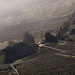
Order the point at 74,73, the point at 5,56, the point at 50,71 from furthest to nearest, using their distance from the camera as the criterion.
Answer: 1. the point at 5,56
2. the point at 50,71
3. the point at 74,73

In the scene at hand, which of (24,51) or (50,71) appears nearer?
(50,71)

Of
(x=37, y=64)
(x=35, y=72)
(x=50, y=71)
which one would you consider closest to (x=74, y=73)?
(x=50, y=71)

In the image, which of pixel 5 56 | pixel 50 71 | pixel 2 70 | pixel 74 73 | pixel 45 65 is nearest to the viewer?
pixel 74 73

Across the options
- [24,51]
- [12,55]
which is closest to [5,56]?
[12,55]

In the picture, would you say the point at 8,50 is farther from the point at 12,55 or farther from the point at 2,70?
the point at 2,70

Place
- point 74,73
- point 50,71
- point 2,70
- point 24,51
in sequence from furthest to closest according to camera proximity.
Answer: point 24,51, point 2,70, point 50,71, point 74,73

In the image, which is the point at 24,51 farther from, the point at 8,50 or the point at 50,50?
the point at 50,50
